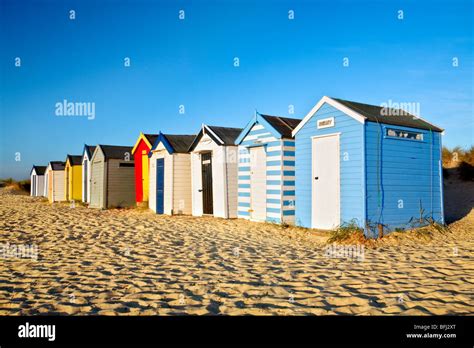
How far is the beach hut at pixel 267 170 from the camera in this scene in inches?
460

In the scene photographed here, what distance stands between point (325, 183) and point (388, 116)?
8.40 ft

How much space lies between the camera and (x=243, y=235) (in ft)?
32.7

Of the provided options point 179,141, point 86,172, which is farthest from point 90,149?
point 179,141

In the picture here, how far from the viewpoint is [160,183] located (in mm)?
16719

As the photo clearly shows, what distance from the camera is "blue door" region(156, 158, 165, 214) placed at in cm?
1655

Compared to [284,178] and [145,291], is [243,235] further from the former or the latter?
[145,291]

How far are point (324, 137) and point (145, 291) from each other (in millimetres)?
6977

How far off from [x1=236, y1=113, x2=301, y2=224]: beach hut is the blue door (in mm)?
4533
